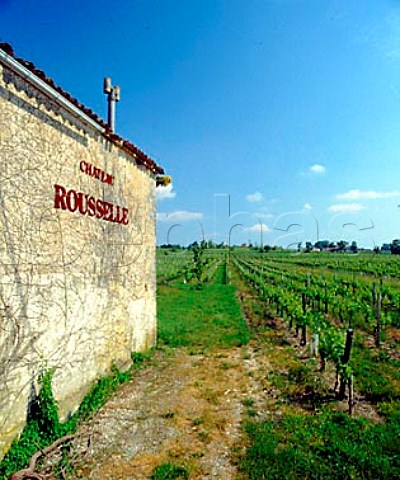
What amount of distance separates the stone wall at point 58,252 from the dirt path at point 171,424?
0.67 meters

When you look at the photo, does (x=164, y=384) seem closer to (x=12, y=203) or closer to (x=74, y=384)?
(x=74, y=384)

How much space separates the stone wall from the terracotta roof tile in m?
0.15

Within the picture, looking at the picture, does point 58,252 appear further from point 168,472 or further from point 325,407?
point 325,407

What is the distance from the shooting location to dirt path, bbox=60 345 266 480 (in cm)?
468

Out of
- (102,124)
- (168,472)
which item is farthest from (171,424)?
(102,124)

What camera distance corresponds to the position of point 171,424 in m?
5.77

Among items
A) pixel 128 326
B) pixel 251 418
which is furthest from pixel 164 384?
pixel 251 418

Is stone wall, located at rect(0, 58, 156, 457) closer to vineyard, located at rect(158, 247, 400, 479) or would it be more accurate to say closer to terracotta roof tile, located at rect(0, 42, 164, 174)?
terracotta roof tile, located at rect(0, 42, 164, 174)

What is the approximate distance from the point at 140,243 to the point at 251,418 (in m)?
4.41

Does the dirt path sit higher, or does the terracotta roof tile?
the terracotta roof tile

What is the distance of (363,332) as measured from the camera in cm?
1220

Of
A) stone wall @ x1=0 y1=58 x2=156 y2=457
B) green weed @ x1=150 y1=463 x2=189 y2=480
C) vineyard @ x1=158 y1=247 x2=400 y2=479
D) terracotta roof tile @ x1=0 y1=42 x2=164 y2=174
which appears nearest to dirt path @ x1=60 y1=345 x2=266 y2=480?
green weed @ x1=150 y1=463 x2=189 y2=480

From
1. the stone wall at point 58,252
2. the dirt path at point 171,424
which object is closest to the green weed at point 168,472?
the dirt path at point 171,424

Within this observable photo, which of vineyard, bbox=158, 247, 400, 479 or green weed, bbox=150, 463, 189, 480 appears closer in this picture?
green weed, bbox=150, 463, 189, 480
